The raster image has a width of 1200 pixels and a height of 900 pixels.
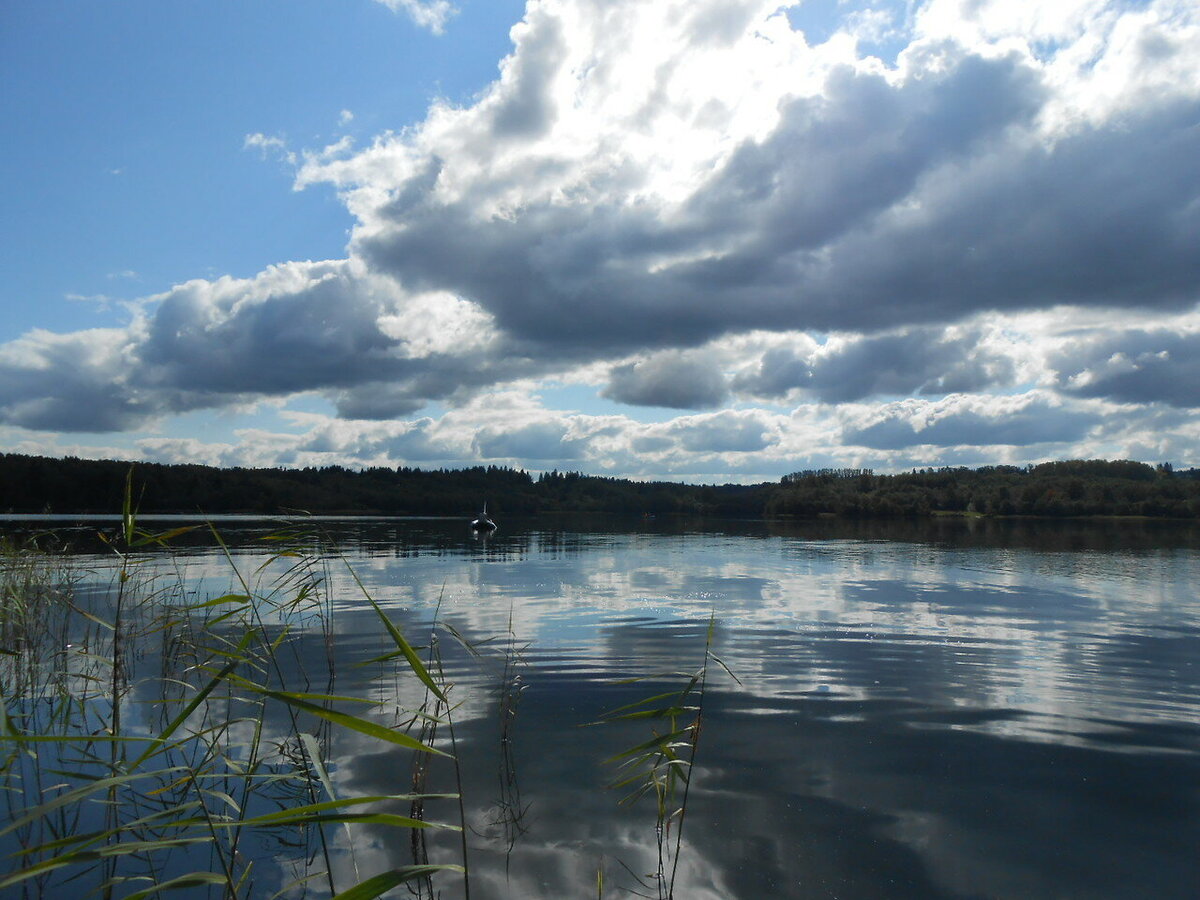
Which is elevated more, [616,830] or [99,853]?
[99,853]

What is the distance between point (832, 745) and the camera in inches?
489

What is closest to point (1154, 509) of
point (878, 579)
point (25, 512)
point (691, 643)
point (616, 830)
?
point (878, 579)

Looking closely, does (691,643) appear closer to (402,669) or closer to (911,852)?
(402,669)

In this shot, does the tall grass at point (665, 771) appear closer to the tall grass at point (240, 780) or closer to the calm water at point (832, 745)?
the tall grass at point (240, 780)

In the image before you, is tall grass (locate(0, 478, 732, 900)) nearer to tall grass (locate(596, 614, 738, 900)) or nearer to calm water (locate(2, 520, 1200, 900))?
tall grass (locate(596, 614, 738, 900))

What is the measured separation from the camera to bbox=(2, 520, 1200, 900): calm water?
831 centimetres

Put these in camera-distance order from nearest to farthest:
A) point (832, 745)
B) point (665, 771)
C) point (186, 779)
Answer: point (186, 779) → point (665, 771) → point (832, 745)

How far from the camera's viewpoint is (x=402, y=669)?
18.5m

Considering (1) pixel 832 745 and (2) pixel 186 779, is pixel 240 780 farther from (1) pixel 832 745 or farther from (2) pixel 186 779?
(1) pixel 832 745

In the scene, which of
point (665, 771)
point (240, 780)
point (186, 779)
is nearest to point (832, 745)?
point (665, 771)

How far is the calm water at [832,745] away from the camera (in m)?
8.31

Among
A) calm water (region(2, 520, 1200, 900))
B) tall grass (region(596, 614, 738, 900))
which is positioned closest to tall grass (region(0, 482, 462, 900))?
calm water (region(2, 520, 1200, 900))

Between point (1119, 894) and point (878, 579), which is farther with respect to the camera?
point (878, 579)

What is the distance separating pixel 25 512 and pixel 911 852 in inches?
6490
